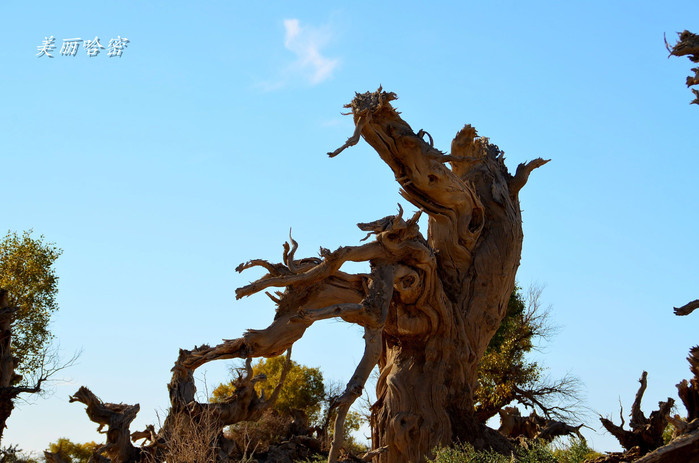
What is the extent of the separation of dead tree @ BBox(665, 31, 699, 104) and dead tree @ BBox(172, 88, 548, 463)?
18.8ft

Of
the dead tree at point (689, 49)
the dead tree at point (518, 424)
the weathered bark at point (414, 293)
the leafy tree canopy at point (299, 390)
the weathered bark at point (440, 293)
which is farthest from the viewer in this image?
the leafy tree canopy at point (299, 390)

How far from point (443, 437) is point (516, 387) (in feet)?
36.6

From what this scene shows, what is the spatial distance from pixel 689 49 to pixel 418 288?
270 inches

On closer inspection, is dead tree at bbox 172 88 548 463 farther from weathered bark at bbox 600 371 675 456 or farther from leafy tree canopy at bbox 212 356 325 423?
leafy tree canopy at bbox 212 356 325 423

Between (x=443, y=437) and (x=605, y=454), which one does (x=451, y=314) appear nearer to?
(x=443, y=437)

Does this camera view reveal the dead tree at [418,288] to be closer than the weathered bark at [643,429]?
No

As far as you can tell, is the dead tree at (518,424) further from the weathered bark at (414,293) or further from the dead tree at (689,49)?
the dead tree at (689,49)

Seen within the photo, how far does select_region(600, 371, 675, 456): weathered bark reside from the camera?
9.92m

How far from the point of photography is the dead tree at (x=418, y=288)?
44.6 feet

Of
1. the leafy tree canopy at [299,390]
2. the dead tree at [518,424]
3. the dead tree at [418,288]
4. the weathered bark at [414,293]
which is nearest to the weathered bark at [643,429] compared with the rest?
the dead tree at [418,288]

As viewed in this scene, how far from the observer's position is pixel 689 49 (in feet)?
30.2

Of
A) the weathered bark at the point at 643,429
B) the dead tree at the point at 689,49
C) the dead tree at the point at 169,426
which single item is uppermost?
the dead tree at the point at 689,49

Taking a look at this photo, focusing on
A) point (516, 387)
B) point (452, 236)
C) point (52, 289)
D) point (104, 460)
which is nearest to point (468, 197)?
point (452, 236)

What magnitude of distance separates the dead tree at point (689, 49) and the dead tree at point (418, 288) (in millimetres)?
5723
